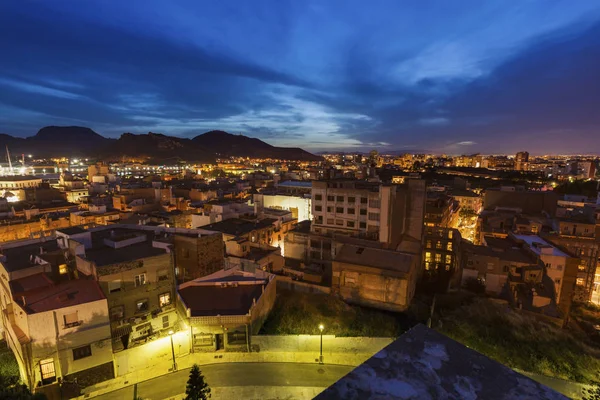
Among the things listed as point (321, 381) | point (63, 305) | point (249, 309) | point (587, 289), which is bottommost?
point (587, 289)

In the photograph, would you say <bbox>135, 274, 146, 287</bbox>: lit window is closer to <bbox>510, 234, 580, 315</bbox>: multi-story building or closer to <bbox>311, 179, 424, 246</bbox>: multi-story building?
<bbox>311, 179, 424, 246</bbox>: multi-story building

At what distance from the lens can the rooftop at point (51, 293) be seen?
54.3 feet

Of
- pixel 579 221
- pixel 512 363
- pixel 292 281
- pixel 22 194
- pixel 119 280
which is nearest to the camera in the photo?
pixel 512 363

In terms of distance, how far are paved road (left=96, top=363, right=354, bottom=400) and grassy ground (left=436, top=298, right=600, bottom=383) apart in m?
8.77

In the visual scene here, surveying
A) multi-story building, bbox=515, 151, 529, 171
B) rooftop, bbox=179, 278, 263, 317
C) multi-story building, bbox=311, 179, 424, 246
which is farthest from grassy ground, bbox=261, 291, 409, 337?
multi-story building, bbox=515, 151, 529, 171

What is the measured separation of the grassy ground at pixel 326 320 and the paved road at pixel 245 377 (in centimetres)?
254

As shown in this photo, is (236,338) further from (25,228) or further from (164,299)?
(25,228)

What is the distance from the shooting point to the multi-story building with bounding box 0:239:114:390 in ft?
53.0

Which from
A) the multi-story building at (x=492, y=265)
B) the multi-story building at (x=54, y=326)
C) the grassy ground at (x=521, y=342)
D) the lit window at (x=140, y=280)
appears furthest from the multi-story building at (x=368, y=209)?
the multi-story building at (x=54, y=326)

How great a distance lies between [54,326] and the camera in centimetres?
1636

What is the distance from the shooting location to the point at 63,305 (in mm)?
16641

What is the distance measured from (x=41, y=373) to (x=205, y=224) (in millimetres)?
24646

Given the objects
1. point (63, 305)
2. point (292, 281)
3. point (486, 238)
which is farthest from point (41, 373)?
point (486, 238)

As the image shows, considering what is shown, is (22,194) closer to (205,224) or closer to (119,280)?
(205,224)
